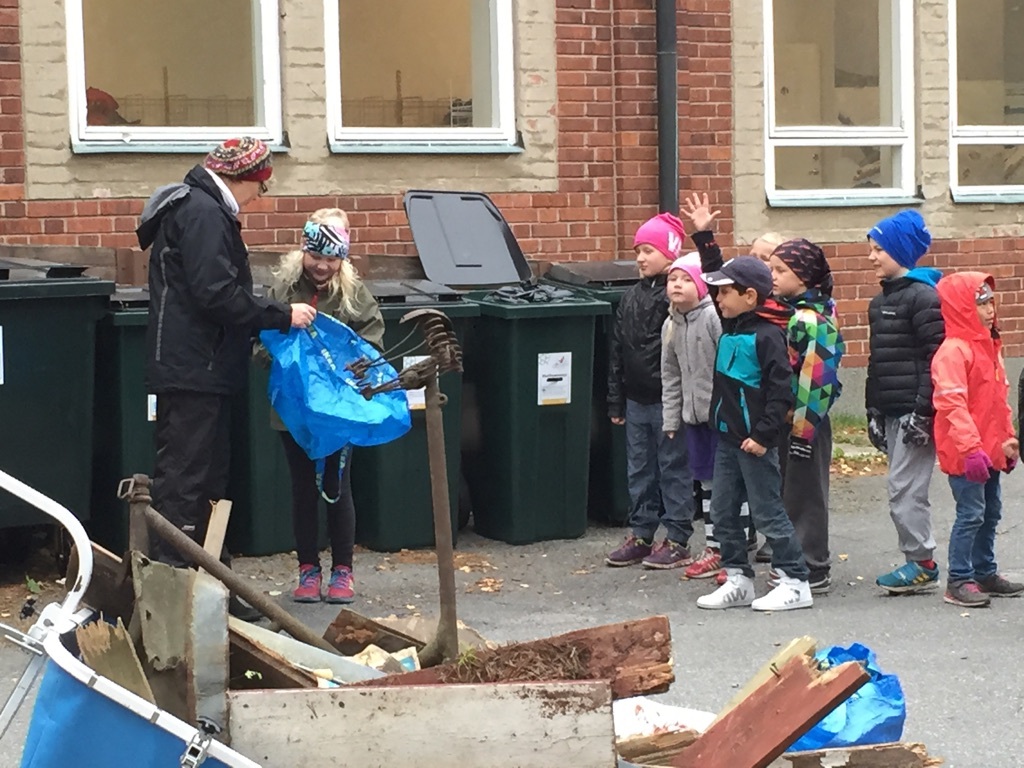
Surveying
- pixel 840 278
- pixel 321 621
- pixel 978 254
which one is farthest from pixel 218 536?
pixel 978 254

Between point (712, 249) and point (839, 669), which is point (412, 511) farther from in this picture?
point (839, 669)

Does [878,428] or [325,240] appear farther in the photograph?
[878,428]

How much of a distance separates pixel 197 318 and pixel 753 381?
85.7 inches

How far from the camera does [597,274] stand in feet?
28.7

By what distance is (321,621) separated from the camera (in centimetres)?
668

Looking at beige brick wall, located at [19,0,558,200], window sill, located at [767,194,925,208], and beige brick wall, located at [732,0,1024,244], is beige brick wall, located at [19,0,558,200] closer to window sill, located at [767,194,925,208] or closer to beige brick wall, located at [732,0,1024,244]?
beige brick wall, located at [732,0,1024,244]

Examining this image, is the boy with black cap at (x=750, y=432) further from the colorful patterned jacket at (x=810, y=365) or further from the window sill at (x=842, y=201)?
the window sill at (x=842, y=201)

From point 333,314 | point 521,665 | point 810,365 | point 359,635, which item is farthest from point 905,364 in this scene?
point 521,665

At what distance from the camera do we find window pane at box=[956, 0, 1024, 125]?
40.6 feet

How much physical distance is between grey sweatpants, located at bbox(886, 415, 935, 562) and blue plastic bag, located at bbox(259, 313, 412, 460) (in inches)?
80.6

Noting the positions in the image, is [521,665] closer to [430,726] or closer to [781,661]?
[430,726]

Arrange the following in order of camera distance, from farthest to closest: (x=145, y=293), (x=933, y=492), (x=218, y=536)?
(x=933, y=492) → (x=145, y=293) → (x=218, y=536)

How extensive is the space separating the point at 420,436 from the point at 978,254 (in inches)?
227

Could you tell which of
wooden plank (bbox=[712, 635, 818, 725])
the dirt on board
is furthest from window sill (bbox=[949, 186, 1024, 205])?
the dirt on board
